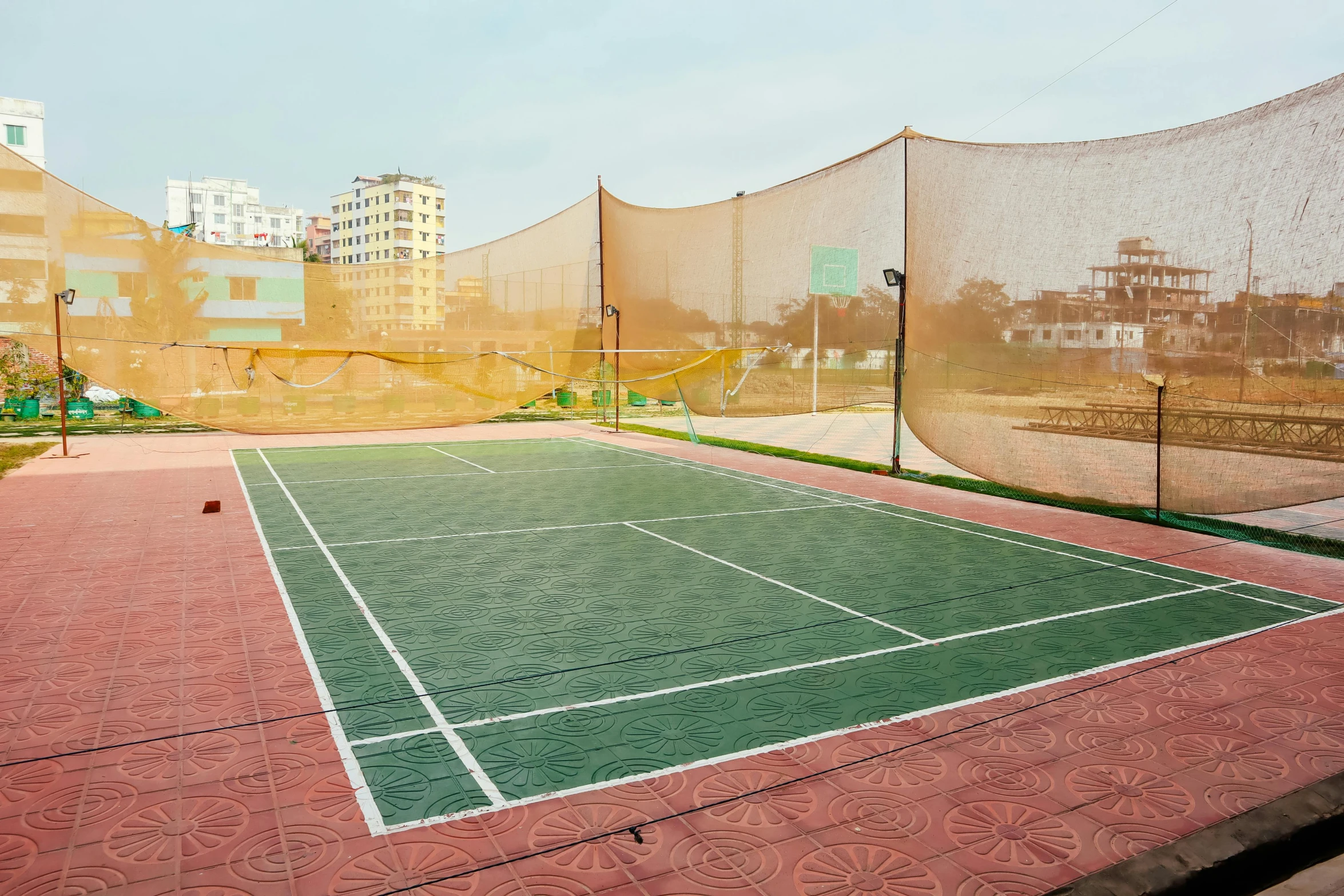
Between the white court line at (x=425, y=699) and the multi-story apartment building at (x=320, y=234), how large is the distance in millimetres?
100644

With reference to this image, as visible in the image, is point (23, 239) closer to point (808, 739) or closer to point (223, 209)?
point (808, 739)

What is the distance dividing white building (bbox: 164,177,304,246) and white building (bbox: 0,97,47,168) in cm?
3499

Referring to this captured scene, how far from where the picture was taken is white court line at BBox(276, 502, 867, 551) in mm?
7375

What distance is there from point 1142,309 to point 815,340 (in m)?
4.25

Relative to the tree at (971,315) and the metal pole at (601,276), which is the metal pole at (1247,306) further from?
the metal pole at (601,276)

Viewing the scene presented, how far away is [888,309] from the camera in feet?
34.4

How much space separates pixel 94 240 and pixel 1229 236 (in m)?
14.0

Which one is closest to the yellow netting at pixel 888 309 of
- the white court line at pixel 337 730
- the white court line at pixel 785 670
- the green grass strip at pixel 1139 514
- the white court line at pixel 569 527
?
the green grass strip at pixel 1139 514

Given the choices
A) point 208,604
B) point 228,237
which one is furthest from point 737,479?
point 228,237

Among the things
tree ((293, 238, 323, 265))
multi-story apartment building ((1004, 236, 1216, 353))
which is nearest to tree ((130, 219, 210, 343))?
tree ((293, 238, 323, 265))

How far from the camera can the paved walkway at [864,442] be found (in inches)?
330

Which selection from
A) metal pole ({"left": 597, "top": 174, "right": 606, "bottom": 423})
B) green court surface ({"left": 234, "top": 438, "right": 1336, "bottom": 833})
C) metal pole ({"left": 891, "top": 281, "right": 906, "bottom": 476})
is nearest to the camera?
green court surface ({"left": 234, "top": 438, "right": 1336, "bottom": 833})

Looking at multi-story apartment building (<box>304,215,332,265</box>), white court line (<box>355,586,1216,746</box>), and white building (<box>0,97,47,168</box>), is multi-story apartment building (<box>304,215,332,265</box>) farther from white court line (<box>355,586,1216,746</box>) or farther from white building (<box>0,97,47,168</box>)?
white court line (<box>355,586,1216,746</box>)

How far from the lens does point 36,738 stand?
3.50m
